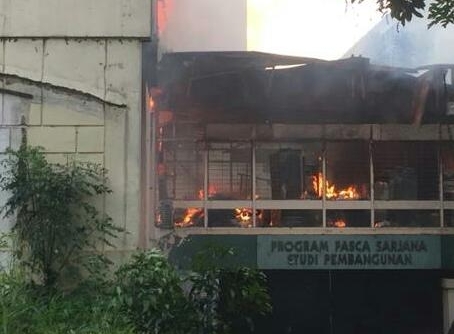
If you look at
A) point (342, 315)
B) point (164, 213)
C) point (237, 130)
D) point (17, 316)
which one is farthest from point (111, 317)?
point (342, 315)

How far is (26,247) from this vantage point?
7.61 m

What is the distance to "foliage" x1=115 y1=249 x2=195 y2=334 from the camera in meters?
5.86

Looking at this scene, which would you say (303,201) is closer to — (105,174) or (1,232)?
(105,174)

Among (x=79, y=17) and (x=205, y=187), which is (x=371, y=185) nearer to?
(x=205, y=187)

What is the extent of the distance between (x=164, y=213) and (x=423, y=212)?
3.60 m

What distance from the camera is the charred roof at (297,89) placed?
837cm

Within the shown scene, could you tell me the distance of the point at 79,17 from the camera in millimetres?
8031

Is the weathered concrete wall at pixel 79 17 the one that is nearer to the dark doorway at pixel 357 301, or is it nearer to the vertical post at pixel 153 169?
the vertical post at pixel 153 169

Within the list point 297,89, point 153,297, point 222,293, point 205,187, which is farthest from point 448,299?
point 153,297

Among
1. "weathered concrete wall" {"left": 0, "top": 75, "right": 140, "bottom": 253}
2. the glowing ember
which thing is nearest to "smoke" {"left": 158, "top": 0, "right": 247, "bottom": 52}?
"weathered concrete wall" {"left": 0, "top": 75, "right": 140, "bottom": 253}

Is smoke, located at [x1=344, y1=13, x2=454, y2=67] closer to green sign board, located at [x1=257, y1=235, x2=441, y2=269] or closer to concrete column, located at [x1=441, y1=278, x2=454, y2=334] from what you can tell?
green sign board, located at [x1=257, y1=235, x2=441, y2=269]

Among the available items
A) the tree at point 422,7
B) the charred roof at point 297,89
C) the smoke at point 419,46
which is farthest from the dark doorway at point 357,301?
the tree at point 422,7

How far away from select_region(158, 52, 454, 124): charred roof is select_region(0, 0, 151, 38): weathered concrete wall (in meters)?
0.63

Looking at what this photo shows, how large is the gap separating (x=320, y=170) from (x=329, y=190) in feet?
1.00
